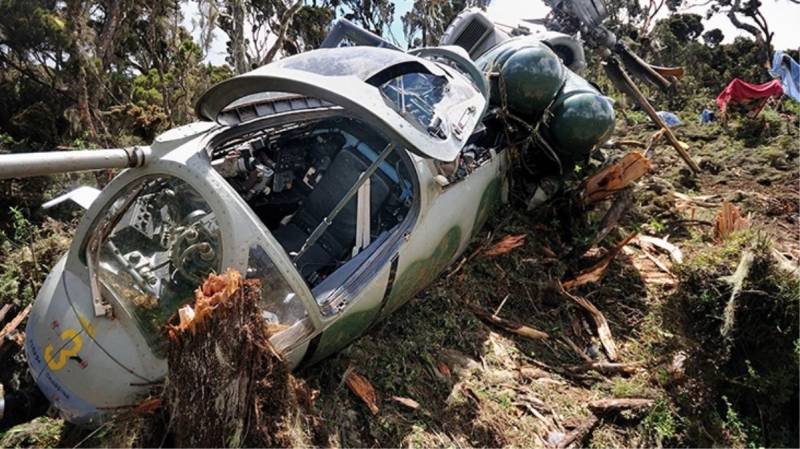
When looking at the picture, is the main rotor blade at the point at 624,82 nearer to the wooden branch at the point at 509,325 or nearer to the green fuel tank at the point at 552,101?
the green fuel tank at the point at 552,101

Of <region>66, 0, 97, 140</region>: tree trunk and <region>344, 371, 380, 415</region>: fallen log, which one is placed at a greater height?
<region>66, 0, 97, 140</region>: tree trunk

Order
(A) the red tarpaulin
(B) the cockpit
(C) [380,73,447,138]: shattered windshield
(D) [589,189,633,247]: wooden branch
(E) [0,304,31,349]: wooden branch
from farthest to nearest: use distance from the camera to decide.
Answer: (A) the red tarpaulin < (D) [589,189,633,247]: wooden branch < (B) the cockpit < (E) [0,304,31,349]: wooden branch < (C) [380,73,447,138]: shattered windshield

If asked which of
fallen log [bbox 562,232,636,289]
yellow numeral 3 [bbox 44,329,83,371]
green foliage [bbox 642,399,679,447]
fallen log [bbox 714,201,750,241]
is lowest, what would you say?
green foliage [bbox 642,399,679,447]

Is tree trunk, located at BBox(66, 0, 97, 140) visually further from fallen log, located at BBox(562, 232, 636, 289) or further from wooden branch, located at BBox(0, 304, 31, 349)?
fallen log, located at BBox(562, 232, 636, 289)

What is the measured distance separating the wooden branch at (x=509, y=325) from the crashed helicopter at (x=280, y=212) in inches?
25.6

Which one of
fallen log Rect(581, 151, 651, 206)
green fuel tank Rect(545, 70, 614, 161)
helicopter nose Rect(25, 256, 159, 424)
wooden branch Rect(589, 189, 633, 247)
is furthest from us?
fallen log Rect(581, 151, 651, 206)

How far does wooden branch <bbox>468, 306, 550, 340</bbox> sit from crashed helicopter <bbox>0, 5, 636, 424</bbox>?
65cm

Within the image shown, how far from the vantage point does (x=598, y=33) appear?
376 inches

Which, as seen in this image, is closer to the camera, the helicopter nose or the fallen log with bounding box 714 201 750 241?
the helicopter nose

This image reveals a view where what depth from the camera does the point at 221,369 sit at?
2.94 metres

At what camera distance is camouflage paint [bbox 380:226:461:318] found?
13.9 feet

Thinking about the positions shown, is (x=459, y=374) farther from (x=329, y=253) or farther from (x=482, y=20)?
(x=482, y=20)

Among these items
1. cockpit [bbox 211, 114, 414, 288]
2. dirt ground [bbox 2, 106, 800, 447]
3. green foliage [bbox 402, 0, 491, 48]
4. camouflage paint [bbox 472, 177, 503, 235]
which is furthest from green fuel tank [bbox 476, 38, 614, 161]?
green foliage [bbox 402, 0, 491, 48]

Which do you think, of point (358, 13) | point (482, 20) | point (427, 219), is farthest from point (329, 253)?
point (358, 13)
